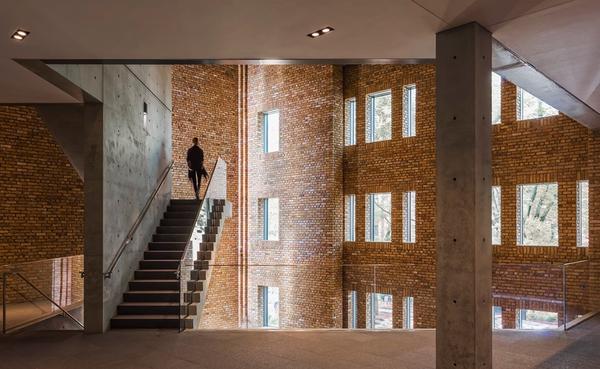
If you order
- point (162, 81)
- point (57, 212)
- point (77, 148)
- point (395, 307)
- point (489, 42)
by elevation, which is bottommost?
point (395, 307)

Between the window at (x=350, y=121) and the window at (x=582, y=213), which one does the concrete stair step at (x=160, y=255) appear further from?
the window at (x=582, y=213)

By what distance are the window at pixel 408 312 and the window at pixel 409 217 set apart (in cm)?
159

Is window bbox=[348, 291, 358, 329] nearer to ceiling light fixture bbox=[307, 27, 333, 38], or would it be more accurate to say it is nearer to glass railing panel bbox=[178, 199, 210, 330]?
glass railing panel bbox=[178, 199, 210, 330]

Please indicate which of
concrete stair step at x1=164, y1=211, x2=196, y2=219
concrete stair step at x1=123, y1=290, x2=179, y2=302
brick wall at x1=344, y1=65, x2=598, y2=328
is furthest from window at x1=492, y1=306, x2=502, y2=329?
concrete stair step at x1=164, y1=211, x2=196, y2=219

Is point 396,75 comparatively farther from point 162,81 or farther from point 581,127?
point 162,81

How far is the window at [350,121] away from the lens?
47.3ft

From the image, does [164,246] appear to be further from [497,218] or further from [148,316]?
[497,218]

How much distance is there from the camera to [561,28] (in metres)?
4.84

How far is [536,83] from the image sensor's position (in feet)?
21.8

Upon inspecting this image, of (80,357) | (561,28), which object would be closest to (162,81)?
(80,357)

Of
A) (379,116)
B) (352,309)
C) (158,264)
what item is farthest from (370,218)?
(158,264)

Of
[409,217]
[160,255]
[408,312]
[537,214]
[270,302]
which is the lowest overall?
[270,302]

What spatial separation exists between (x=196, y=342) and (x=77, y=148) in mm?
3723

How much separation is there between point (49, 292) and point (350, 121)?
9.09m
